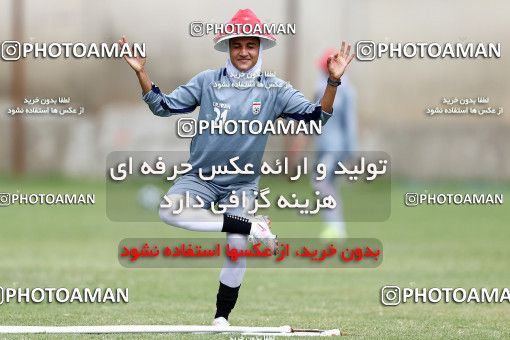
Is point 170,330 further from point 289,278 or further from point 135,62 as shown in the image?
point 289,278

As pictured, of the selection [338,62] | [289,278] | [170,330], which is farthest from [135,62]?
[289,278]

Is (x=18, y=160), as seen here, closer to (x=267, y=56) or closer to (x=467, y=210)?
(x=267, y=56)

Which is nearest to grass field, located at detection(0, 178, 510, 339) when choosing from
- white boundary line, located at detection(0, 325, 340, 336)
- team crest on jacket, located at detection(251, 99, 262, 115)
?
white boundary line, located at detection(0, 325, 340, 336)

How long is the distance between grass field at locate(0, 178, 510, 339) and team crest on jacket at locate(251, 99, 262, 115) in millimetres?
1599

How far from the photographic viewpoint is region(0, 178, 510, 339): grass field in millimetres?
9477

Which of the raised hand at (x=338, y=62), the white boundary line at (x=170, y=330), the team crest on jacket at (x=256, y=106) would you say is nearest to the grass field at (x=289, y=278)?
the white boundary line at (x=170, y=330)

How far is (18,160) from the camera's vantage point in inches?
1256

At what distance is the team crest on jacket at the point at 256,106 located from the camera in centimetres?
868

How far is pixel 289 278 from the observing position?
1312 cm

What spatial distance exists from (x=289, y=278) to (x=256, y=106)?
472cm

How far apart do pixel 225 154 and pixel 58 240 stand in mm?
8999

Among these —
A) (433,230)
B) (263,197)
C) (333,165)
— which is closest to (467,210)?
(433,230)

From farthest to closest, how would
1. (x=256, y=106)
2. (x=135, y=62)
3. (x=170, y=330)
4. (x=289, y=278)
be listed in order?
1. (x=289, y=278)
2. (x=256, y=106)
3. (x=135, y=62)
4. (x=170, y=330)

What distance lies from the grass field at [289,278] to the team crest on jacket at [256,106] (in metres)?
1.60
